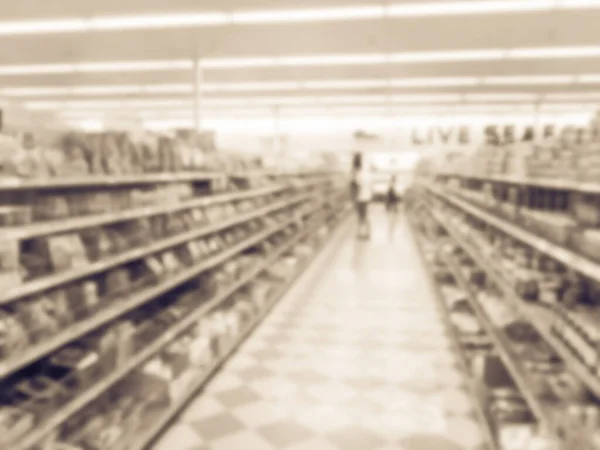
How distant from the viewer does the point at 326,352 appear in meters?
5.05

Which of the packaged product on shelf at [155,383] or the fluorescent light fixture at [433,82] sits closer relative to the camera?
the packaged product on shelf at [155,383]

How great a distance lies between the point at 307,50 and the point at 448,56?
2146 millimetres

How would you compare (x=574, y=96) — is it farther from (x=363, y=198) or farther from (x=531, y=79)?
(x=363, y=198)

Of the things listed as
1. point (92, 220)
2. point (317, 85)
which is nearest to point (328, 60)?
point (317, 85)

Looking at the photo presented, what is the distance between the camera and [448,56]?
8102mm

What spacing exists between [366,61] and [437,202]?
119 inches

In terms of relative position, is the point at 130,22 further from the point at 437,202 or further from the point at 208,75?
the point at 437,202

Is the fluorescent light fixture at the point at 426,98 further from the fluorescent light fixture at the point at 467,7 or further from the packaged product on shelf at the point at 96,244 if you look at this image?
the packaged product on shelf at the point at 96,244

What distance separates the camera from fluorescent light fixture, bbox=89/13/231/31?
20.2 feet

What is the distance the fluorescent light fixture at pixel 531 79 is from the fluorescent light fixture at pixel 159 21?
569 cm

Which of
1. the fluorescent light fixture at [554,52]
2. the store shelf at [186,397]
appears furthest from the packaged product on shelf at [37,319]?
the fluorescent light fixture at [554,52]

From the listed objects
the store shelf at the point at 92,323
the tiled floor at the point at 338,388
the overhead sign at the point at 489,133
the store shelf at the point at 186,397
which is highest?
the overhead sign at the point at 489,133

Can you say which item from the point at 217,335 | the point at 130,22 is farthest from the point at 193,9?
the point at 217,335

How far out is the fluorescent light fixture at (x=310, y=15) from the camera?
5.88 metres
